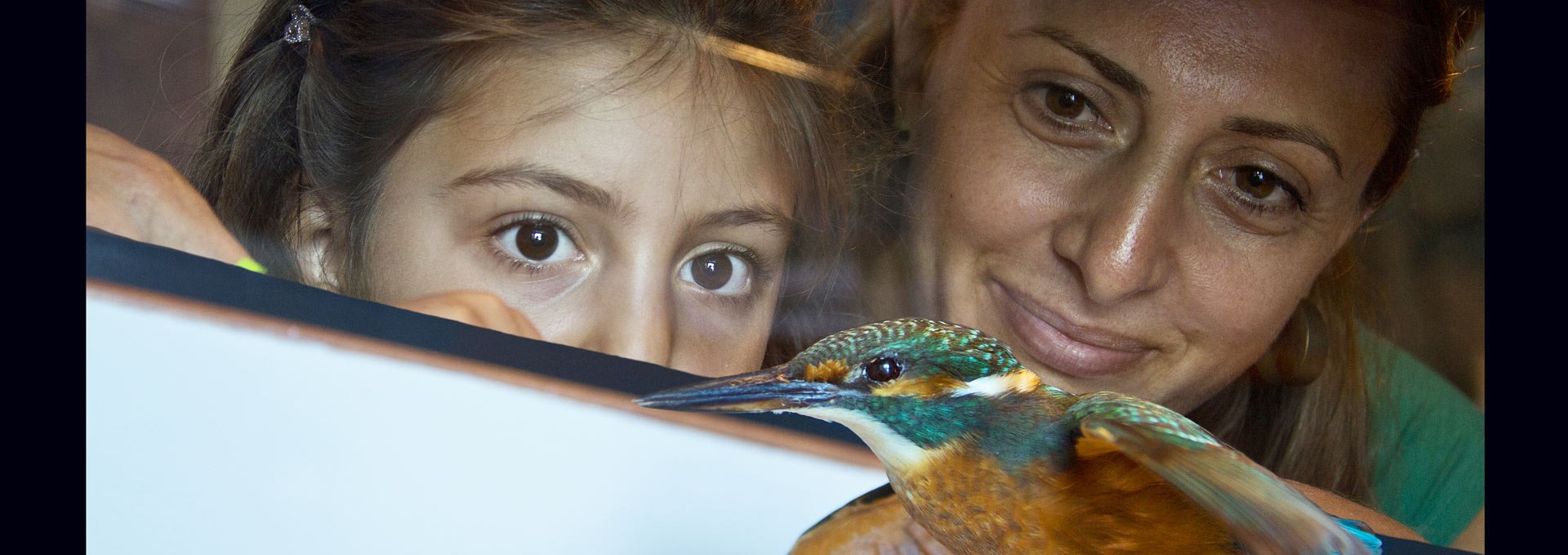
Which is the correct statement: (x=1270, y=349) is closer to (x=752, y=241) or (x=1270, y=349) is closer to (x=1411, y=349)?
(x=1411, y=349)

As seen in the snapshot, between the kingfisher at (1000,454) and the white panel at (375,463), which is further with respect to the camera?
the white panel at (375,463)

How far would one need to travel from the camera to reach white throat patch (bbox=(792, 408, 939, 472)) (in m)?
0.71

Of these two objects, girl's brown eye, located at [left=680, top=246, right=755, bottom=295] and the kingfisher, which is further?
girl's brown eye, located at [left=680, top=246, right=755, bottom=295]

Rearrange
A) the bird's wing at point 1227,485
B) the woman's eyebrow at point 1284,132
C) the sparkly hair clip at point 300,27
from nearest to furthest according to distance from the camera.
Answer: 1. the bird's wing at point 1227,485
2. the woman's eyebrow at point 1284,132
3. the sparkly hair clip at point 300,27

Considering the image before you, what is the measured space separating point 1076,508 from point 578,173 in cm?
50

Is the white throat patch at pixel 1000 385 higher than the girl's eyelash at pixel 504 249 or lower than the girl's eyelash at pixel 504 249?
lower

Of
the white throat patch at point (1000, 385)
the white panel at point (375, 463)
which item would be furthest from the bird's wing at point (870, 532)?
the white throat patch at point (1000, 385)

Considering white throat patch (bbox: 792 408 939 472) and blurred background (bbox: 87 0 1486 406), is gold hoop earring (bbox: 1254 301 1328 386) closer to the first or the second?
blurred background (bbox: 87 0 1486 406)

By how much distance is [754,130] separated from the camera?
904 millimetres

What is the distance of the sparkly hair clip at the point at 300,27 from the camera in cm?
97

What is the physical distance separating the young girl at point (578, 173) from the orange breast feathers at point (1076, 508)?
231 millimetres

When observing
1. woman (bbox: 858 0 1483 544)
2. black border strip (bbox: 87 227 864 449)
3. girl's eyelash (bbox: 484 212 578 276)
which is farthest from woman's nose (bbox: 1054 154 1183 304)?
girl's eyelash (bbox: 484 212 578 276)

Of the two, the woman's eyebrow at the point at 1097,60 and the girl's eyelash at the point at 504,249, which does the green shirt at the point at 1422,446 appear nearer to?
the woman's eyebrow at the point at 1097,60
